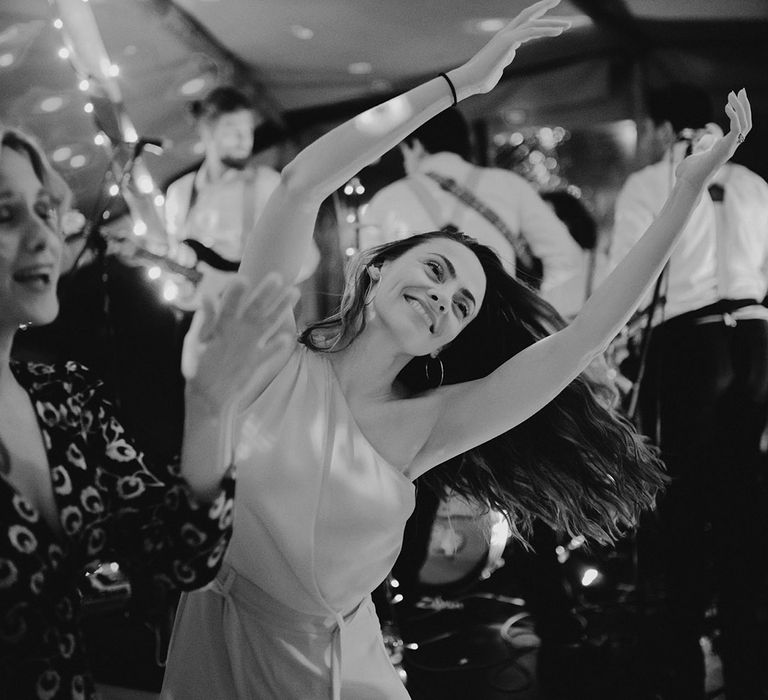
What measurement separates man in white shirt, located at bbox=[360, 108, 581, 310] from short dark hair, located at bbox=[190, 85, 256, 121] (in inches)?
17.2

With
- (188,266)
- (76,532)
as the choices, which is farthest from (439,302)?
(188,266)

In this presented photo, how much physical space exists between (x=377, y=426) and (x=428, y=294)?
0.69 feet

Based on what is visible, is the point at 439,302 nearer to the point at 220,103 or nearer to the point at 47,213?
the point at 47,213

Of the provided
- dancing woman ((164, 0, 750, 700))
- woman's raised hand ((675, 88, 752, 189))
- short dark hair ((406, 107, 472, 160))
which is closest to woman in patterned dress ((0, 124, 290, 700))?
dancing woman ((164, 0, 750, 700))

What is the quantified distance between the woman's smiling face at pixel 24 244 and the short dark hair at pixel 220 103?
1.30 metres

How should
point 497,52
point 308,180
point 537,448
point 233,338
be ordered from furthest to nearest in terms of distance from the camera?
point 537,448 < point 497,52 < point 308,180 < point 233,338

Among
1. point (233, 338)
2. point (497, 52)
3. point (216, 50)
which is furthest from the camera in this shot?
point (216, 50)

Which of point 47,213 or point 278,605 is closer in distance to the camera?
point 47,213

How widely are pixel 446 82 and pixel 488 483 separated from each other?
26.3 inches

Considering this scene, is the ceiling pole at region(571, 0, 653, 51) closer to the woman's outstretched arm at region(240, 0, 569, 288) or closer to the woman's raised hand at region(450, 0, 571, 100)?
the woman's raised hand at region(450, 0, 571, 100)

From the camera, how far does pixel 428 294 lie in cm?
121

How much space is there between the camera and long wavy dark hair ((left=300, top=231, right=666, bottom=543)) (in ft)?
4.57

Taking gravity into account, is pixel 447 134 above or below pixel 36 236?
below

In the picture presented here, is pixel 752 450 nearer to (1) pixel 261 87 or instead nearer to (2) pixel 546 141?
(2) pixel 546 141
